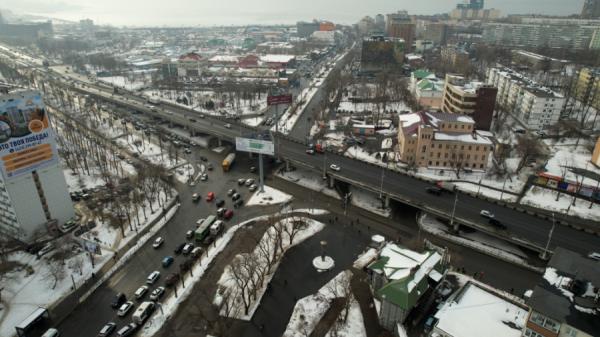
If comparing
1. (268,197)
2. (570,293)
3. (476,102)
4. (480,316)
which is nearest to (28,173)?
(268,197)

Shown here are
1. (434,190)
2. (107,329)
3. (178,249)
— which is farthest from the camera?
(434,190)

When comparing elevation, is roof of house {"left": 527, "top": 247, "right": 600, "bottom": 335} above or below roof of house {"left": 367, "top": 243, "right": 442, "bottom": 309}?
above

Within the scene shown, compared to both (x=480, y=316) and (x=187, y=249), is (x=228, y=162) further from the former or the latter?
(x=480, y=316)

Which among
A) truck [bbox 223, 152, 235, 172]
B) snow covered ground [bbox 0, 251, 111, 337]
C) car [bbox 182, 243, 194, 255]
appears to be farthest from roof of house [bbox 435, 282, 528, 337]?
truck [bbox 223, 152, 235, 172]

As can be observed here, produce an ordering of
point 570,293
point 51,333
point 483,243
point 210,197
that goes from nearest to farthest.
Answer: point 570,293 < point 51,333 < point 483,243 < point 210,197

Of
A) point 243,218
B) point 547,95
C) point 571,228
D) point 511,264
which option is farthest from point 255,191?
point 547,95

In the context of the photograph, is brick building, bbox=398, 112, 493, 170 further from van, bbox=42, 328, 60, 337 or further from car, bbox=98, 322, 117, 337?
van, bbox=42, 328, 60, 337

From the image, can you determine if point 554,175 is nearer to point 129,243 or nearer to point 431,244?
point 431,244
